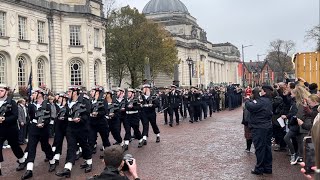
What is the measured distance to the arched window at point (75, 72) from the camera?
4022 cm

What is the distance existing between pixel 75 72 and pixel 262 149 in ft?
108

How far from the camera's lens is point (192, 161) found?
11.3 meters

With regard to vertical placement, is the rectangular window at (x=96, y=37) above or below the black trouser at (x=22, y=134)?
above

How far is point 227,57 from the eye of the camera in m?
118

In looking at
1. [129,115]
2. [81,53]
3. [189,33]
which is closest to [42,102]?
[129,115]

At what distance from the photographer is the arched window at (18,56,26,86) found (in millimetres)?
34938

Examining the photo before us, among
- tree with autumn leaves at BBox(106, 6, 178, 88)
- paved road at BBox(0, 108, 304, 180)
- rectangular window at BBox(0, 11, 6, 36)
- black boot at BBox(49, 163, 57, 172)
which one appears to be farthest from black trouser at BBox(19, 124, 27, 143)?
tree with autumn leaves at BBox(106, 6, 178, 88)

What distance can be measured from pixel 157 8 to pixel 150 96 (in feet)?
252

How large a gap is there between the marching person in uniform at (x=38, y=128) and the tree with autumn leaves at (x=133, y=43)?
131 ft

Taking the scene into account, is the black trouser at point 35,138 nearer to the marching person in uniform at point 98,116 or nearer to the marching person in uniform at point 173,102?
the marching person in uniform at point 98,116

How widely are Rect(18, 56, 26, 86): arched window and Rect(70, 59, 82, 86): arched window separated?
18.4 feet

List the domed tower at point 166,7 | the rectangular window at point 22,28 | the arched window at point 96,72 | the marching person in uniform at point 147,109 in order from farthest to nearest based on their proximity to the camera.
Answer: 1. the domed tower at point 166,7
2. the arched window at point 96,72
3. the rectangular window at point 22,28
4. the marching person in uniform at point 147,109

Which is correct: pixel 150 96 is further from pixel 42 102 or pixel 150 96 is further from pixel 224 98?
pixel 224 98

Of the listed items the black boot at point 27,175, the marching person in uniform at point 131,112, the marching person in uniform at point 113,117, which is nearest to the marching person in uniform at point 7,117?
the black boot at point 27,175
